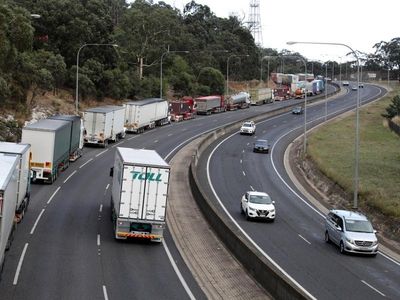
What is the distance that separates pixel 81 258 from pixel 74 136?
24.6 metres

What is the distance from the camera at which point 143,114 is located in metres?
70.6

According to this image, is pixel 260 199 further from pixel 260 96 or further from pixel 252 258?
pixel 260 96

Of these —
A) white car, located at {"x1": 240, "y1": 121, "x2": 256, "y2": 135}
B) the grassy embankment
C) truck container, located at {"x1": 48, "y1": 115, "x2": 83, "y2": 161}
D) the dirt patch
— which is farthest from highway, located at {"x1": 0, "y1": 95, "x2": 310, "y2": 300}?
white car, located at {"x1": 240, "y1": 121, "x2": 256, "y2": 135}

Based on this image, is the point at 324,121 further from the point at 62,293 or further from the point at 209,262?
the point at 62,293

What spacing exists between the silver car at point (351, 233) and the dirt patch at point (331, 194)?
358 centimetres

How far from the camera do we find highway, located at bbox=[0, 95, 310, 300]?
19.7m

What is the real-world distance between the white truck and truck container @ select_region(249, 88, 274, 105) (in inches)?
3771

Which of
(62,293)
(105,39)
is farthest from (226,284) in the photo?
(105,39)

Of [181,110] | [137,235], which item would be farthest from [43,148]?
[181,110]

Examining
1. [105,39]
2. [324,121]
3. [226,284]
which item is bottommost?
[226,284]

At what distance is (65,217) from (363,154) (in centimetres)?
3800

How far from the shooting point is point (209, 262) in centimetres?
2486

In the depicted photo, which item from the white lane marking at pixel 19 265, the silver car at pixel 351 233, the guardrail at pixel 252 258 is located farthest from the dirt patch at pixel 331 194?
the white lane marking at pixel 19 265

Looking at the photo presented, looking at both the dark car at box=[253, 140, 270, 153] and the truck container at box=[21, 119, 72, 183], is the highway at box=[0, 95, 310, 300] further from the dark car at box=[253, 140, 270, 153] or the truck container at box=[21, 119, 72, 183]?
the dark car at box=[253, 140, 270, 153]
